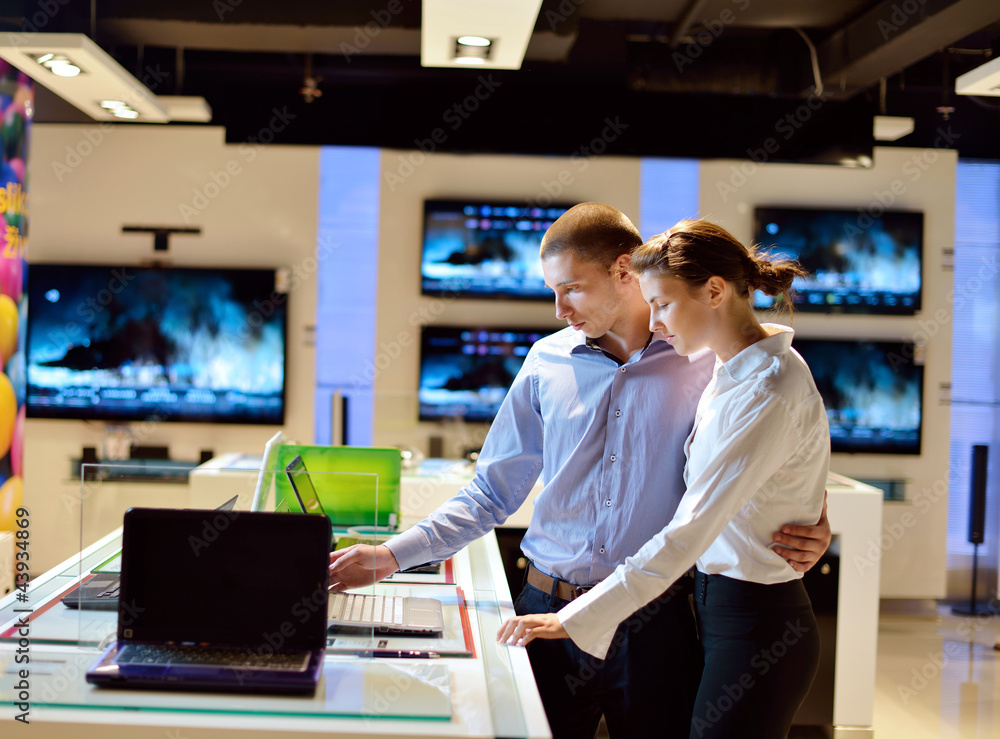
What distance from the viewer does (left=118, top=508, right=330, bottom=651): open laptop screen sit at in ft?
4.66

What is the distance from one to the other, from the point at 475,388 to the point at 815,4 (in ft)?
9.00

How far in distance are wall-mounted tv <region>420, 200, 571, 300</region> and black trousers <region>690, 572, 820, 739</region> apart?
3.65 metres

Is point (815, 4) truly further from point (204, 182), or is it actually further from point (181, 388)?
point (181, 388)

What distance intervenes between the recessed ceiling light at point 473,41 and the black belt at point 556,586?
1.86 metres

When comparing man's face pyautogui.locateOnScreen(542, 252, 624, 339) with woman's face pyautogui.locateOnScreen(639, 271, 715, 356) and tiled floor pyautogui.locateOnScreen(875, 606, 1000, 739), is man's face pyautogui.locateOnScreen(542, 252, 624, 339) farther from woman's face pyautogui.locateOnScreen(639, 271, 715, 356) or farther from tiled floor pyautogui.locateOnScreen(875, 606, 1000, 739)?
tiled floor pyautogui.locateOnScreen(875, 606, 1000, 739)

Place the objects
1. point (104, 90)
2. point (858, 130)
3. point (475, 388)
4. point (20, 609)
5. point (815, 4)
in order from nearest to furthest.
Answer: point (20, 609)
point (104, 90)
point (815, 4)
point (858, 130)
point (475, 388)

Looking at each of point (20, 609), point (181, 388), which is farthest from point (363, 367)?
point (20, 609)

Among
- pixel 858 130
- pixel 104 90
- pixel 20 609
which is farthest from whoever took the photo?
pixel 858 130

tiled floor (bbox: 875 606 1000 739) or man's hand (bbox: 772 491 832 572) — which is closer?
man's hand (bbox: 772 491 832 572)

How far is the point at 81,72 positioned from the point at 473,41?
1.63 m

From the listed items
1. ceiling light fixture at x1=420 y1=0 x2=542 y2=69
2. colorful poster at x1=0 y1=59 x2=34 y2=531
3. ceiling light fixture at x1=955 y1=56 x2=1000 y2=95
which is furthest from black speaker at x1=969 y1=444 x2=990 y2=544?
colorful poster at x1=0 y1=59 x2=34 y2=531

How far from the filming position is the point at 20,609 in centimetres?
165

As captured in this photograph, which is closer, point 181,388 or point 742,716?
point 742,716

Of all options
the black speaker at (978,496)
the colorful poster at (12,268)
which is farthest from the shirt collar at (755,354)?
the black speaker at (978,496)
